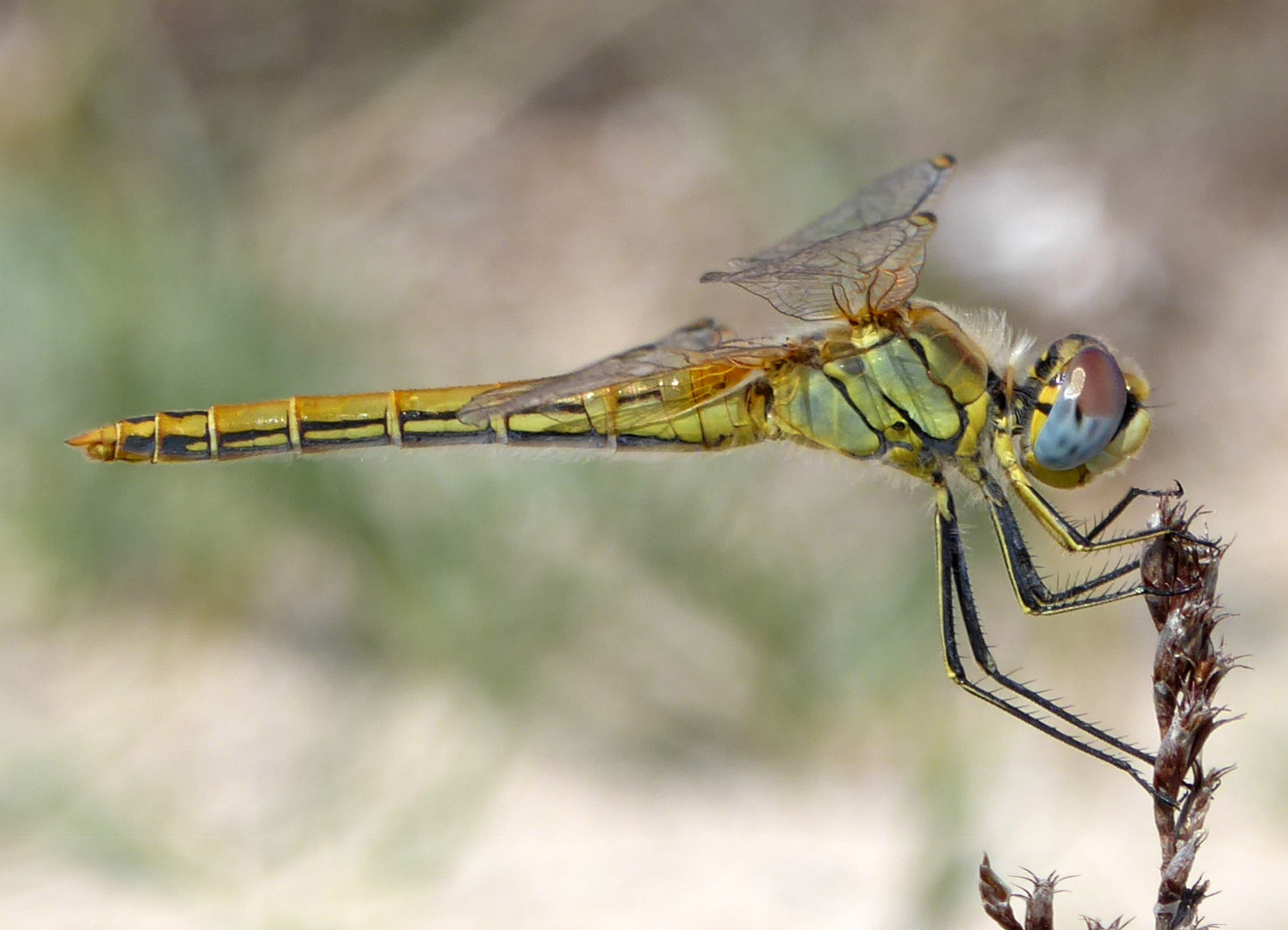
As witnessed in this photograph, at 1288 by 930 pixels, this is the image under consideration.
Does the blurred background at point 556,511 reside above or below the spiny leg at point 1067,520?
above

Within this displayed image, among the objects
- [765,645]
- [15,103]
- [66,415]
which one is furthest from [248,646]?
[15,103]

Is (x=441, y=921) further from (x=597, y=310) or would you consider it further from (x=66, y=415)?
(x=597, y=310)

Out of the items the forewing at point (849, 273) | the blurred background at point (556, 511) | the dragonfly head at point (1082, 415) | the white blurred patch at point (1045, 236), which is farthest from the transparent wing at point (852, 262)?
the white blurred patch at point (1045, 236)

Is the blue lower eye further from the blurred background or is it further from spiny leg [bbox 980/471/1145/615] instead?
the blurred background

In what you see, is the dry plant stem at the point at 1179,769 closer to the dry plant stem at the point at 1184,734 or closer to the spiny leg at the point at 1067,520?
the dry plant stem at the point at 1184,734

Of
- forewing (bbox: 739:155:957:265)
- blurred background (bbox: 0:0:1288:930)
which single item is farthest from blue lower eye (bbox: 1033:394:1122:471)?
blurred background (bbox: 0:0:1288:930)

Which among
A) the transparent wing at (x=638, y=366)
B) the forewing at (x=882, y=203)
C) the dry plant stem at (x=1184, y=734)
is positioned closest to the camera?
the dry plant stem at (x=1184, y=734)

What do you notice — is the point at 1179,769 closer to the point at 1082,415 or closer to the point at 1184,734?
the point at 1184,734

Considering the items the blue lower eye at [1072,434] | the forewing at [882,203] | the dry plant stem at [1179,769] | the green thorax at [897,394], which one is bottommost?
the dry plant stem at [1179,769]
